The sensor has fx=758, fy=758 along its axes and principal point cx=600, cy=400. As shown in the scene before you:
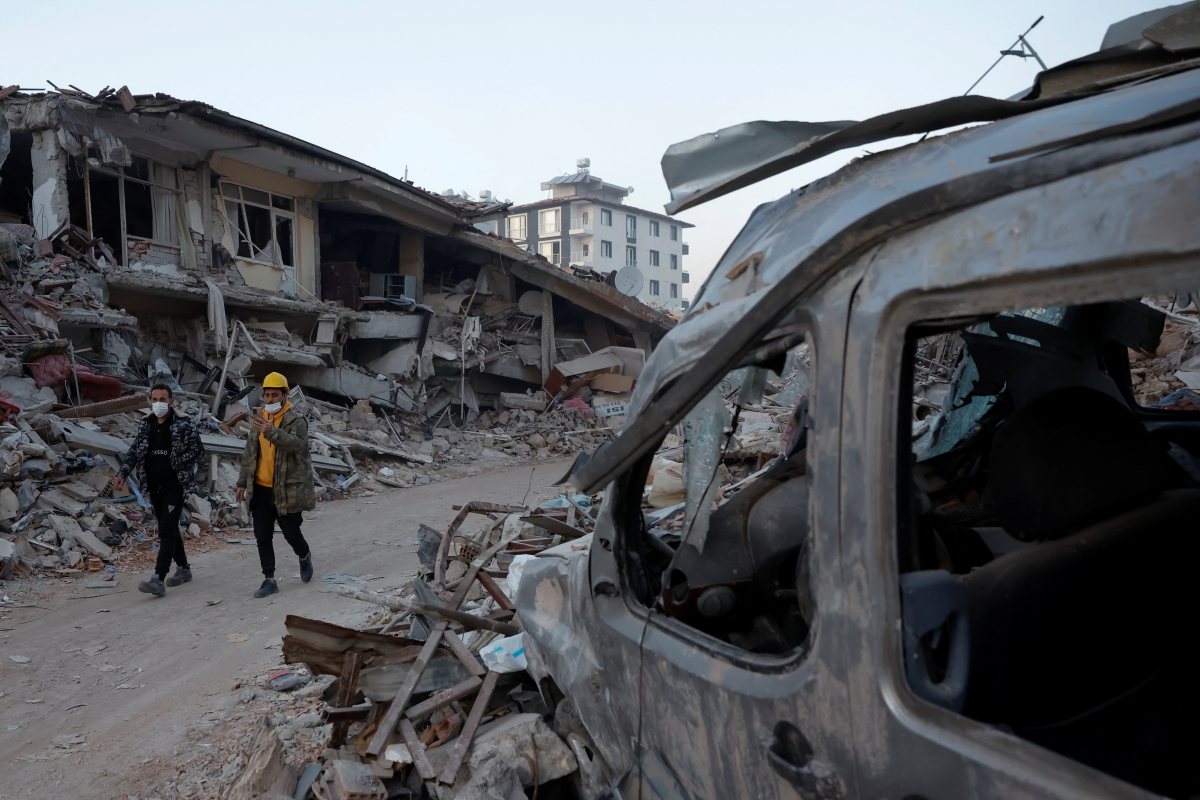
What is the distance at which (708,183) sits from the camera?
6.63ft

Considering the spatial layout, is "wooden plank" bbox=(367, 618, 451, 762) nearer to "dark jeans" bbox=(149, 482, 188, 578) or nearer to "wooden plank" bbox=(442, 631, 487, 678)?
"wooden plank" bbox=(442, 631, 487, 678)

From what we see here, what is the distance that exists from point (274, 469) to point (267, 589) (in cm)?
113

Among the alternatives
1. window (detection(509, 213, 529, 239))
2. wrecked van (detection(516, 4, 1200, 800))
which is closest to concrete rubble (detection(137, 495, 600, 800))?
wrecked van (detection(516, 4, 1200, 800))

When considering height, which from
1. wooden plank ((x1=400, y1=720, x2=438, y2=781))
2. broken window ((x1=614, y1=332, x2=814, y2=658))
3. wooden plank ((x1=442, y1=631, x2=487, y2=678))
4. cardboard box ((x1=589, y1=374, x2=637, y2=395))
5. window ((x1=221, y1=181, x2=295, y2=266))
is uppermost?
window ((x1=221, y1=181, x2=295, y2=266))

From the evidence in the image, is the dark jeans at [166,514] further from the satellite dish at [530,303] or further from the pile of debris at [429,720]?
the satellite dish at [530,303]

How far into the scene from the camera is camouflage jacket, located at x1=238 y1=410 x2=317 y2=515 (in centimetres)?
664

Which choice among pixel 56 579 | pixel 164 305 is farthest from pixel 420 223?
pixel 56 579

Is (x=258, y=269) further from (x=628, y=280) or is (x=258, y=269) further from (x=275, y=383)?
(x=275, y=383)

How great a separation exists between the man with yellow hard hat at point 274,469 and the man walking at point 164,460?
500mm

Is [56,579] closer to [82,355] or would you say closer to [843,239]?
[82,355]

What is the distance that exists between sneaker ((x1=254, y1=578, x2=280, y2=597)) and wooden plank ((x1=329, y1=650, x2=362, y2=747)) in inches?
147

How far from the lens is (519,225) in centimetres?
6431

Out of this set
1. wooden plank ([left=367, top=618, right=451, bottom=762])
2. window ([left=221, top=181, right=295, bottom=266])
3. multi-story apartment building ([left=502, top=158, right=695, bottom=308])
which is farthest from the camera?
multi-story apartment building ([left=502, top=158, right=695, bottom=308])

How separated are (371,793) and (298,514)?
4.40 meters
